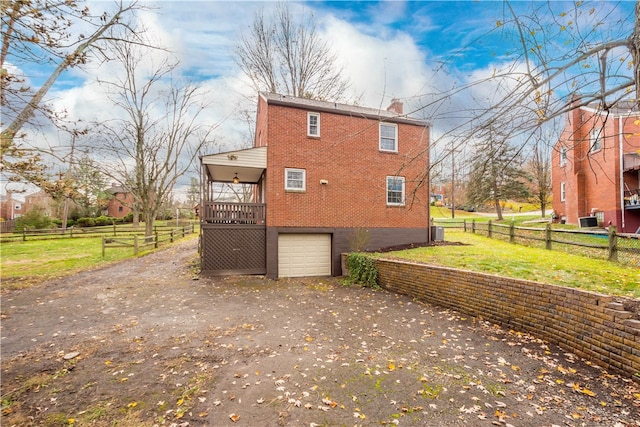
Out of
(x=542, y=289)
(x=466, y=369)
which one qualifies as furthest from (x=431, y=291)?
(x=466, y=369)

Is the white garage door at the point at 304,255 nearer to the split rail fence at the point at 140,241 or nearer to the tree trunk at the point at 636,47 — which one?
the split rail fence at the point at 140,241

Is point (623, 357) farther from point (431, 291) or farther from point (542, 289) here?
point (431, 291)

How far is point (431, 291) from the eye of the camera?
7789mm

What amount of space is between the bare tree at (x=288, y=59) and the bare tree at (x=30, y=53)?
1610cm

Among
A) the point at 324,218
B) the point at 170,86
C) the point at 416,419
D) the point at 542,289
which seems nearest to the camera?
the point at 416,419

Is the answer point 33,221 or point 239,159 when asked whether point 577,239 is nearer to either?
point 239,159

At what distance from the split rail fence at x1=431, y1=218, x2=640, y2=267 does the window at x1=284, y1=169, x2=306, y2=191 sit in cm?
972

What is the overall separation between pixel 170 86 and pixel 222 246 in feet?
51.3

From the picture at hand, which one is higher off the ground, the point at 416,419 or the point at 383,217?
the point at 383,217

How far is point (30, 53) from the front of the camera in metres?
4.97

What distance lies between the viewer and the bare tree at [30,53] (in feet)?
16.1

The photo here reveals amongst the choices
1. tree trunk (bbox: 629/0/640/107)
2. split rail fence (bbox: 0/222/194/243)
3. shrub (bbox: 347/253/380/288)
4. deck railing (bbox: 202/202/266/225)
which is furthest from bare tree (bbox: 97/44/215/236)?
tree trunk (bbox: 629/0/640/107)

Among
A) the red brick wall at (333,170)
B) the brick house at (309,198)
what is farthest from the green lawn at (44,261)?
the red brick wall at (333,170)

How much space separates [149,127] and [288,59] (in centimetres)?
1115
